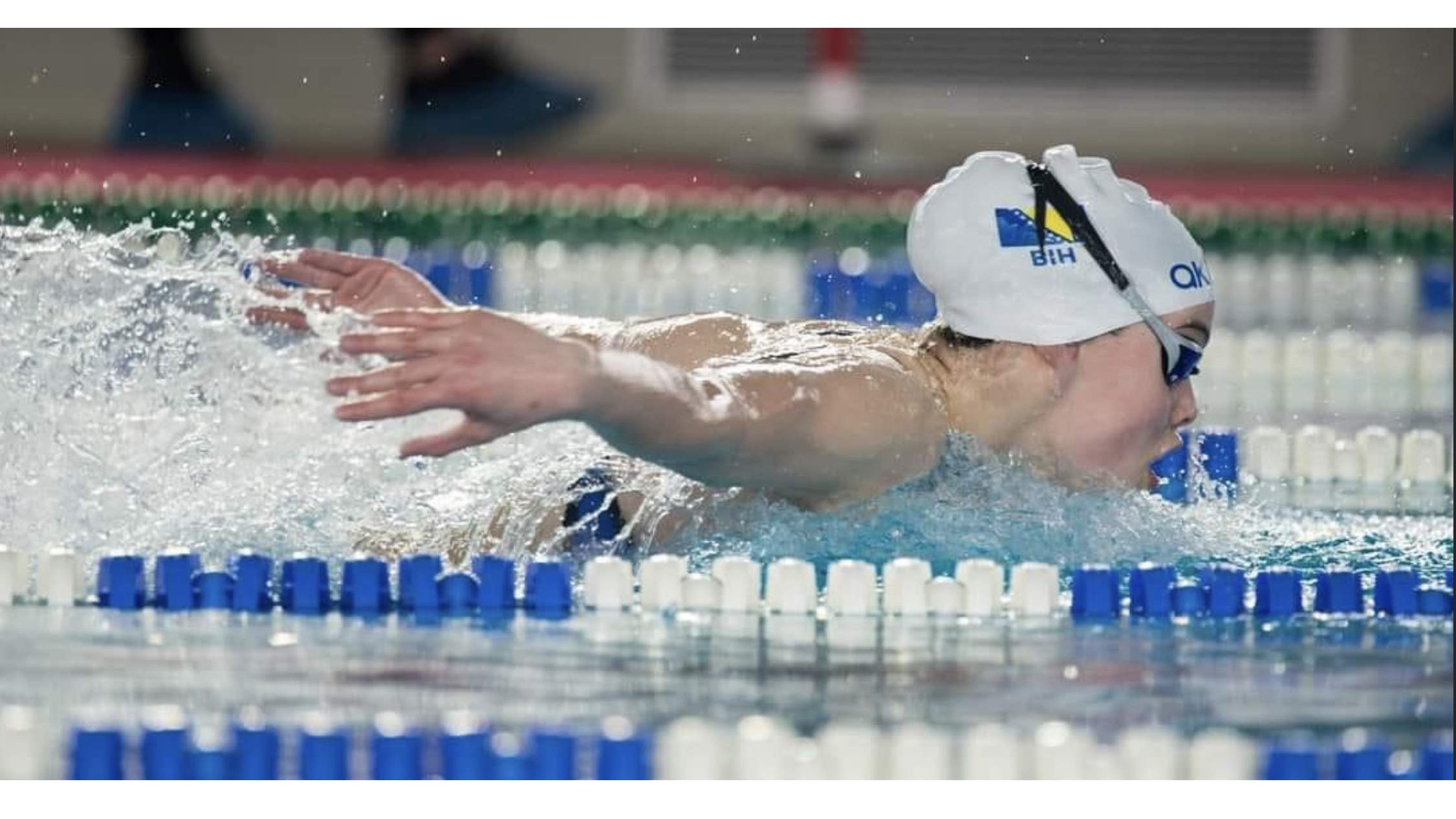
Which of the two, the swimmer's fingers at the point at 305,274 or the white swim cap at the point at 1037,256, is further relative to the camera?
the swimmer's fingers at the point at 305,274

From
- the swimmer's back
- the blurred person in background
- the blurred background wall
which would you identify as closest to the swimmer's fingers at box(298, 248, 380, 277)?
the swimmer's back

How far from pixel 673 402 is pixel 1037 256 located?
33.0 inches

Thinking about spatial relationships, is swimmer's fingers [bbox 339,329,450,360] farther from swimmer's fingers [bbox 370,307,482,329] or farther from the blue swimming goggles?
the blue swimming goggles

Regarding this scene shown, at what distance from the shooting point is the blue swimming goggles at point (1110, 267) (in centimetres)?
319

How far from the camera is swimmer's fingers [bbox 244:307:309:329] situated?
3.37m

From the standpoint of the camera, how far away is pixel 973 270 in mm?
3197

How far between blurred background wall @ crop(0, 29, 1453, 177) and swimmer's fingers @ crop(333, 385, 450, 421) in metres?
6.21

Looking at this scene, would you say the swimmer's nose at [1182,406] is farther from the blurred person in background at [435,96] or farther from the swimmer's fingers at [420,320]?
the blurred person in background at [435,96]

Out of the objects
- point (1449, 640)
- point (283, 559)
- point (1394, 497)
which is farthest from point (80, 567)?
point (1394, 497)

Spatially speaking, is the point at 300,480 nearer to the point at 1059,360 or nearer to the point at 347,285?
the point at 347,285

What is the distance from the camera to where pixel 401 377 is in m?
2.28

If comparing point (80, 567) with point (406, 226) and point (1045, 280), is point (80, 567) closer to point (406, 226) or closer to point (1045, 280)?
point (1045, 280)

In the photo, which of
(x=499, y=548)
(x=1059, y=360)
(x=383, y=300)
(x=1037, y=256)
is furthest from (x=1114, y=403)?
(x=383, y=300)

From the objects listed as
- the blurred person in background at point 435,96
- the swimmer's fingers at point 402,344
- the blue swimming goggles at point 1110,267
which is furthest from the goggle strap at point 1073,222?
the blurred person in background at point 435,96
